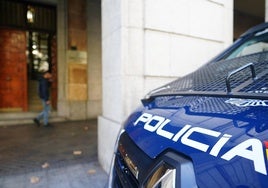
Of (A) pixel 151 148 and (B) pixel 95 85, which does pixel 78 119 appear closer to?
(B) pixel 95 85

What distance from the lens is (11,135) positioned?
5984mm

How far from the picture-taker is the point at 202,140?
866 mm

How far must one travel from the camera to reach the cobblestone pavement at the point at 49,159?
10.6 ft

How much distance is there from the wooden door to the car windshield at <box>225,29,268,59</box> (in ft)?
26.3

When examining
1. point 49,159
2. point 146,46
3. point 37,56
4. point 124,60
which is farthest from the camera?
point 37,56

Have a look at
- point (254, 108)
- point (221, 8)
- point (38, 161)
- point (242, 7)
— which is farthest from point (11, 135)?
point (242, 7)

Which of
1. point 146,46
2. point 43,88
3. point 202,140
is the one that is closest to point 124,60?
point 146,46

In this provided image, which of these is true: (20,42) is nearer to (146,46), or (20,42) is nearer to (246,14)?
(146,46)

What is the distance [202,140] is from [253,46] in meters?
Result: 1.82

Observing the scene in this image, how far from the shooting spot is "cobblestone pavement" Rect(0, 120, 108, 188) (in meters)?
3.24

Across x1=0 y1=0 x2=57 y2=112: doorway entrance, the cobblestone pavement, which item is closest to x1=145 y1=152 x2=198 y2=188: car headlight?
the cobblestone pavement

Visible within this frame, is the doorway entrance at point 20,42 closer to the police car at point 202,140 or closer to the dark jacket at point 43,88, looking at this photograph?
the dark jacket at point 43,88

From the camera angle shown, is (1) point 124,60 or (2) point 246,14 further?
(2) point 246,14

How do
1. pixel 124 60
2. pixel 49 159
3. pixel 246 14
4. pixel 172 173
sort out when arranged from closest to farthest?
pixel 172 173
pixel 124 60
pixel 49 159
pixel 246 14
